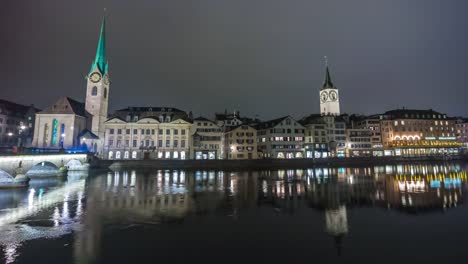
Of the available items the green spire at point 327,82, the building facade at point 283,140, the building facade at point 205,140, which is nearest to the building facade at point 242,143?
the building facade at point 283,140

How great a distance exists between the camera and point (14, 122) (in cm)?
8200

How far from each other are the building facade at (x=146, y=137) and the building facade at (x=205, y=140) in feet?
7.59

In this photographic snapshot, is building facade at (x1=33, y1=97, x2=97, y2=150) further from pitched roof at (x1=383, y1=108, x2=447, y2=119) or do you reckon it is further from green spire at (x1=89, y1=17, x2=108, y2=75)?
pitched roof at (x1=383, y1=108, x2=447, y2=119)

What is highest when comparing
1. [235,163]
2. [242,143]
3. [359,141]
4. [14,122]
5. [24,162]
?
[14,122]

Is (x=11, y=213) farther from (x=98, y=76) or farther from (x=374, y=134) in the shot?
(x=374, y=134)

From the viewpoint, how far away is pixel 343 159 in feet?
227

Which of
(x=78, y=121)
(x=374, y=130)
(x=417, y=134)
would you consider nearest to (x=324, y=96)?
(x=374, y=130)

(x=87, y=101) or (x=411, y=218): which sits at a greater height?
(x=87, y=101)

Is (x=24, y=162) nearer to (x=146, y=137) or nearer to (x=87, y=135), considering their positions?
(x=87, y=135)

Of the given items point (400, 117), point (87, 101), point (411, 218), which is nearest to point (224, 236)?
point (411, 218)

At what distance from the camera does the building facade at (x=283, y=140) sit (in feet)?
244

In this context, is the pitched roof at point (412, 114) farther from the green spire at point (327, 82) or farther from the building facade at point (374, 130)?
the green spire at point (327, 82)

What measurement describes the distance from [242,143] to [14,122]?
75036 millimetres

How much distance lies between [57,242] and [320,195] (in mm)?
19639
